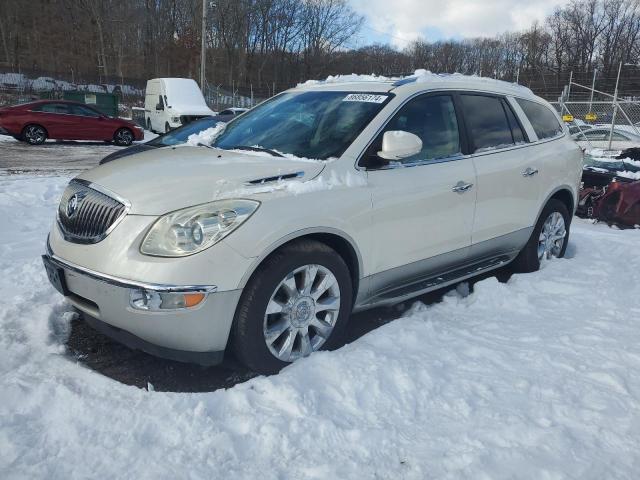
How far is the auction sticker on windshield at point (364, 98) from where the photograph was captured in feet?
12.1

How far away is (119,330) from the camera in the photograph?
2.78m

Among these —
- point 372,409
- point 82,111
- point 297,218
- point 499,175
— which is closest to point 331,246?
point 297,218

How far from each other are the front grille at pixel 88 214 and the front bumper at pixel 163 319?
8.3 inches

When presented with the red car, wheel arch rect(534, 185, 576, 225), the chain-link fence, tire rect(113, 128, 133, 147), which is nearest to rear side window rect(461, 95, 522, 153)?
wheel arch rect(534, 185, 576, 225)

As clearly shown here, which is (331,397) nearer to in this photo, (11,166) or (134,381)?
(134,381)

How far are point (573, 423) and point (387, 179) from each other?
5.72ft

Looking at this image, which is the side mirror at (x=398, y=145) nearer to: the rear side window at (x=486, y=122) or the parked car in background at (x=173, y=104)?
the rear side window at (x=486, y=122)

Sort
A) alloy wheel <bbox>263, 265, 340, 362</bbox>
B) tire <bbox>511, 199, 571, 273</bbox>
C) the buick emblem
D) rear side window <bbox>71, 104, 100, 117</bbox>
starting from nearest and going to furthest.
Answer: alloy wheel <bbox>263, 265, 340, 362</bbox>
the buick emblem
tire <bbox>511, 199, 571, 273</bbox>
rear side window <bbox>71, 104, 100, 117</bbox>

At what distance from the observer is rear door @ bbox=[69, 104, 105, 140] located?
17047 mm

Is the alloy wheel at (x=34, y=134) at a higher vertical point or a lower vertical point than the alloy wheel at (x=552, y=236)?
higher

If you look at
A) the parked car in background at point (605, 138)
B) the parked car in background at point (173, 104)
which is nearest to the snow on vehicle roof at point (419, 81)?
the parked car in background at point (605, 138)

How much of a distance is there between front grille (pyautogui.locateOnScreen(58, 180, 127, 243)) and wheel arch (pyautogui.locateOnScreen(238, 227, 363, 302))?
0.76 m

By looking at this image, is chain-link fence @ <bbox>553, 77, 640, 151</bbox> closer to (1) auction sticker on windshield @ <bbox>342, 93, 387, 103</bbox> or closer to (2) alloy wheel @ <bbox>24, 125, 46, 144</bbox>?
(1) auction sticker on windshield @ <bbox>342, 93, 387, 103</bbox>

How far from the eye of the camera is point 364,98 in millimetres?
3768
